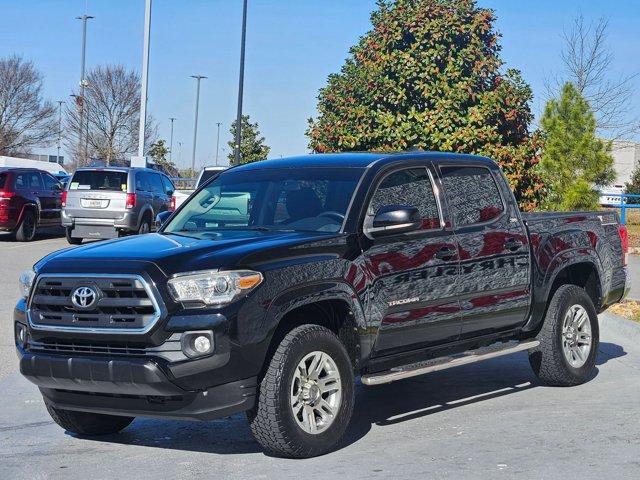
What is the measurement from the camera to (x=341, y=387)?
6.93 metres

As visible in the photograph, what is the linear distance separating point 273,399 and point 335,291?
0.83m

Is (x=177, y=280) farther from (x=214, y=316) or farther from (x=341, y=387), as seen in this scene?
(x=341, y=387)

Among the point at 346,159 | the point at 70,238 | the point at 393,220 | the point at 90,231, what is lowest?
the point at 70,238

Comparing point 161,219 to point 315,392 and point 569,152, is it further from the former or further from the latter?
point 569,152

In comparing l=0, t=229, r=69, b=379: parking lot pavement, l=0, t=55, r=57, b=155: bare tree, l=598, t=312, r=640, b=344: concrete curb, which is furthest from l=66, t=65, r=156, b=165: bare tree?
l=598, t=312, r=640, b=344: concrete curb

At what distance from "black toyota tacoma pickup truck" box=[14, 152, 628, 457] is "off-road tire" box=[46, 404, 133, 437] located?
1 cm

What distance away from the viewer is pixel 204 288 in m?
6.33

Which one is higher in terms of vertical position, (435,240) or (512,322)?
(435,240)

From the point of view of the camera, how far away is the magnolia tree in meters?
20.6

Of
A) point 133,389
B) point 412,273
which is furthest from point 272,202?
point 133,389

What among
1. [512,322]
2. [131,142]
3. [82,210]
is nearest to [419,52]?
[82,210]

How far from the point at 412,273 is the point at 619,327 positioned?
5815mm

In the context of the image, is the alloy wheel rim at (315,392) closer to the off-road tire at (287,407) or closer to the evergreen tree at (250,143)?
the off-road tire at (287,407)

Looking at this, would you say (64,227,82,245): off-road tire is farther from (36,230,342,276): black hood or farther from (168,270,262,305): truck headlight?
(168,270,262,305): truck headlight
